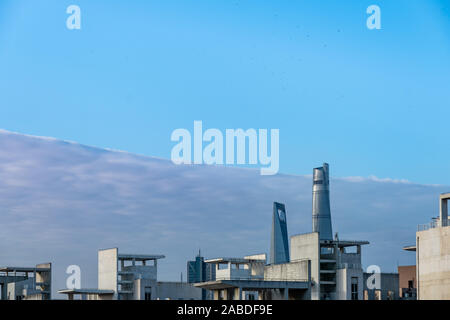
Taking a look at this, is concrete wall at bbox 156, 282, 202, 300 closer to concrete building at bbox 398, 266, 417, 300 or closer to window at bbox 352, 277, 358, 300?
window at bbox 352, 277, 358, 300

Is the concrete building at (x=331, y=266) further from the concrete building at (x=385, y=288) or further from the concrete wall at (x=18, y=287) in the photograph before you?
the concrete wall at (x=18, y=287)

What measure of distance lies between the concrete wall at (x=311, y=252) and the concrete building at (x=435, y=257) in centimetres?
2346

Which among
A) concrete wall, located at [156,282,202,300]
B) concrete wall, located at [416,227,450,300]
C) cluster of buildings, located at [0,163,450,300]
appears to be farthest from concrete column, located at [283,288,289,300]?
concrete wall, located at [156,282,202,300]

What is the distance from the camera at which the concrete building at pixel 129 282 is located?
459 ft

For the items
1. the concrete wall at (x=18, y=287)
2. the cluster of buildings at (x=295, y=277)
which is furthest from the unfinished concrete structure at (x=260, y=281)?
the concrete wall at (x=18, y=287)

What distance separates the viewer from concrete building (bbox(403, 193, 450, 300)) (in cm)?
9525

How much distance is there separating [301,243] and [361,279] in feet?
40.4

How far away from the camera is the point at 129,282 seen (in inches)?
5566
